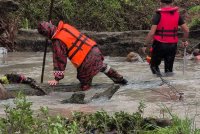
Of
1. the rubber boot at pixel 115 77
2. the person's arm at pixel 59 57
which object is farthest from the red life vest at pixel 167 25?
the person's arm at pixel 59 57

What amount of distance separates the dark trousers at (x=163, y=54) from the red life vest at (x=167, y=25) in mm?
96

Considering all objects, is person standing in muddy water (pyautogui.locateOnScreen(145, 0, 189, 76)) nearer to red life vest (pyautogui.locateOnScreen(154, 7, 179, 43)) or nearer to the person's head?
red life vest (pyautogui.locateOnScreen(154, 7, 179, 43))

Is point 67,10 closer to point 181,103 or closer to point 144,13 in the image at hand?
point 144,13

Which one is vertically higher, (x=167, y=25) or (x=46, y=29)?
(x=46, y=29)

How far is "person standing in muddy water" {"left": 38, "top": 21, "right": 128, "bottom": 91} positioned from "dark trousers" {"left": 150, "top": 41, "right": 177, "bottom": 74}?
201cm

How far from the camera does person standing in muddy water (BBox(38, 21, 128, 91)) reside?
809 centimetres

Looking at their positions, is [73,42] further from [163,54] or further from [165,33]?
[163,54]

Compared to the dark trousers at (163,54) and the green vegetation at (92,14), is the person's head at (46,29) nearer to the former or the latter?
the dark trousers at (163,54)

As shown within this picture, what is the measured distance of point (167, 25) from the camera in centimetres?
985

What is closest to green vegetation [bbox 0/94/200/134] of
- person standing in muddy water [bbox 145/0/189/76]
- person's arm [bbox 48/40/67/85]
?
person's arm [bbox 48/40/67/85]

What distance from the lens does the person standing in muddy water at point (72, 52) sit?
8094mm

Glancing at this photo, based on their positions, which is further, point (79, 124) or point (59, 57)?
point (59, 57)

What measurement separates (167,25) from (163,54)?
629 millimetres

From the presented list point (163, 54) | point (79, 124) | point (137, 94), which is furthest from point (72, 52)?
point (79, 124)
